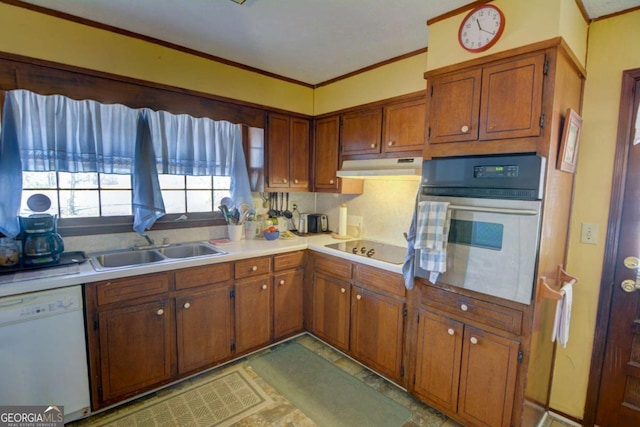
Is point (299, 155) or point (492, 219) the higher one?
point (299, 155)

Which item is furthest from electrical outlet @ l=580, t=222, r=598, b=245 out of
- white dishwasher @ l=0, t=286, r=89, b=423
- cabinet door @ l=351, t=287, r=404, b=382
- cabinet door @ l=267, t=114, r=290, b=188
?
white dishwasher @ l=0, t=286, r=89, b=423

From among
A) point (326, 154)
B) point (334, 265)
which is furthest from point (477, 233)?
point (326, 154)

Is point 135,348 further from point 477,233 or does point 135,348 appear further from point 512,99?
point 512,99

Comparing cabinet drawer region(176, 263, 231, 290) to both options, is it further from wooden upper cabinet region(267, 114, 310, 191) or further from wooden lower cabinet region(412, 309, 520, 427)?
wooden lower cabinet region(412, 309, 520, 427)

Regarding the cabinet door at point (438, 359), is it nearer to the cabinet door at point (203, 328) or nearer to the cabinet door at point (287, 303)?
the cabinet door at point (287, 303)

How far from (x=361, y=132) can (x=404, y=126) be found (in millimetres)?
458

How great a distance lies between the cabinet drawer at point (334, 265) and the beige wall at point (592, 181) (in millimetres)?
1496

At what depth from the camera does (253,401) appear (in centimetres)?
206

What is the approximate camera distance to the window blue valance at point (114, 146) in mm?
1896

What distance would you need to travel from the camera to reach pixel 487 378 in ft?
5.60

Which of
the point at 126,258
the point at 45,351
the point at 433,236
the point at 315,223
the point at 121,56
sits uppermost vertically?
the point at 121,56

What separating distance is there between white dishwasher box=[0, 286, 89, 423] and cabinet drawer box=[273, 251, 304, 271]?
4.43ft

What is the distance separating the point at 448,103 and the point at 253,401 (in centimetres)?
230

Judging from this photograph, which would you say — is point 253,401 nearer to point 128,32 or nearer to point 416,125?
point 416,125
